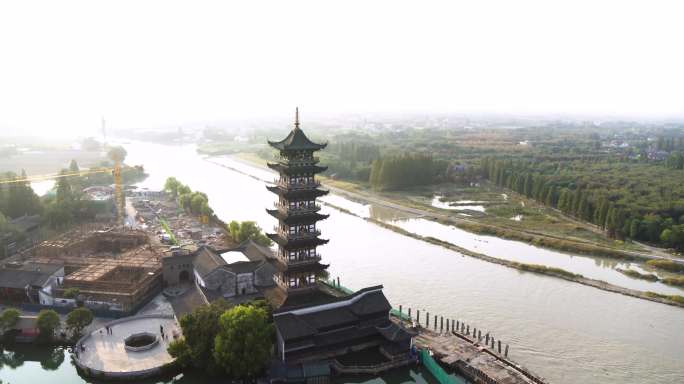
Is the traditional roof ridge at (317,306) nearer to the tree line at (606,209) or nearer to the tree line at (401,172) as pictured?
the tree line at (606,209)

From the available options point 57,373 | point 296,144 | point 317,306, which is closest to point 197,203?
point 296,144

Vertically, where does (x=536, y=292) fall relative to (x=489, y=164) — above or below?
below

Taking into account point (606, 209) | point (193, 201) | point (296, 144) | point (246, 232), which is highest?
point (296, 144)

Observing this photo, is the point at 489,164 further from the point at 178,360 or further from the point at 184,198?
the point at 178,360

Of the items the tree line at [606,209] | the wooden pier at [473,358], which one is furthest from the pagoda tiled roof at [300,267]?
the tree line at [606,209]

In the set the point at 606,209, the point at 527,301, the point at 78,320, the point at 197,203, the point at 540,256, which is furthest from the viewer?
the point at 197,203

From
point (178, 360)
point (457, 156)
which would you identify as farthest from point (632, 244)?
point (457, 156)

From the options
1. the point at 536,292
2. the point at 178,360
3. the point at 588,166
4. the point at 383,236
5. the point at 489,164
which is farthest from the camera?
the point at 588,166

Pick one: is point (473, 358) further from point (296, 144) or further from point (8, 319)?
point (8, 319)
